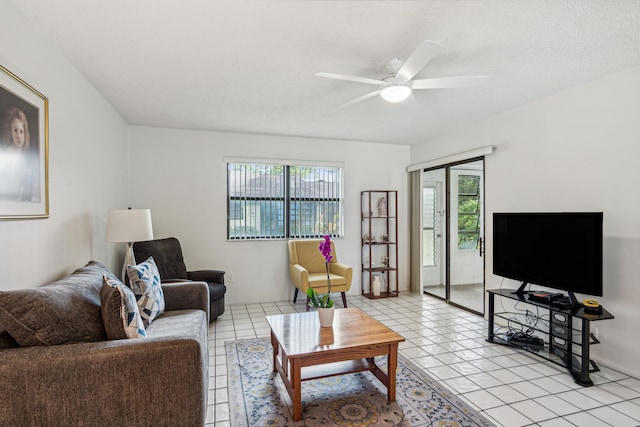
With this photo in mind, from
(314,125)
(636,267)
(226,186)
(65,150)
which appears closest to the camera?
(65,150)

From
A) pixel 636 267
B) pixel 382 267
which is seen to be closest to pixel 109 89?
pixel 382 267

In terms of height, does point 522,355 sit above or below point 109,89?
below

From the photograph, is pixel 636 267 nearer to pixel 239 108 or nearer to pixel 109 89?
pixel 239 108

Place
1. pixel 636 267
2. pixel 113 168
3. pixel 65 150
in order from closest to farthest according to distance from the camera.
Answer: pixel 65 150, pixel 636 267, pixel 113 168

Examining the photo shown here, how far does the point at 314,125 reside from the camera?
170 inches

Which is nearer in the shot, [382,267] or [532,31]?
[532,31]

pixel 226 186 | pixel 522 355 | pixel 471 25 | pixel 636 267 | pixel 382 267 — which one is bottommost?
pixel 522 355

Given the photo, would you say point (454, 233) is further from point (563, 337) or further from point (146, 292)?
point (146, 292)

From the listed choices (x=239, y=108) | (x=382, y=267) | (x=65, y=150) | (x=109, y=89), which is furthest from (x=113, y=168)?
(x=382, y=267)

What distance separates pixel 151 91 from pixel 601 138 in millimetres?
3962

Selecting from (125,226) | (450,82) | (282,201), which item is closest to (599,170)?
(450,82)

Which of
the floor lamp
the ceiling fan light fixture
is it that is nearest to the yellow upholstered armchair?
the floor lamp

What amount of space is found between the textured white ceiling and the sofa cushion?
1.53m

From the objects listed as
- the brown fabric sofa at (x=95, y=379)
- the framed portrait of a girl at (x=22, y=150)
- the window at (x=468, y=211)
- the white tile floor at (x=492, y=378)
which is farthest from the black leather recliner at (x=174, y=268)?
the window at (x=468, y=211)
